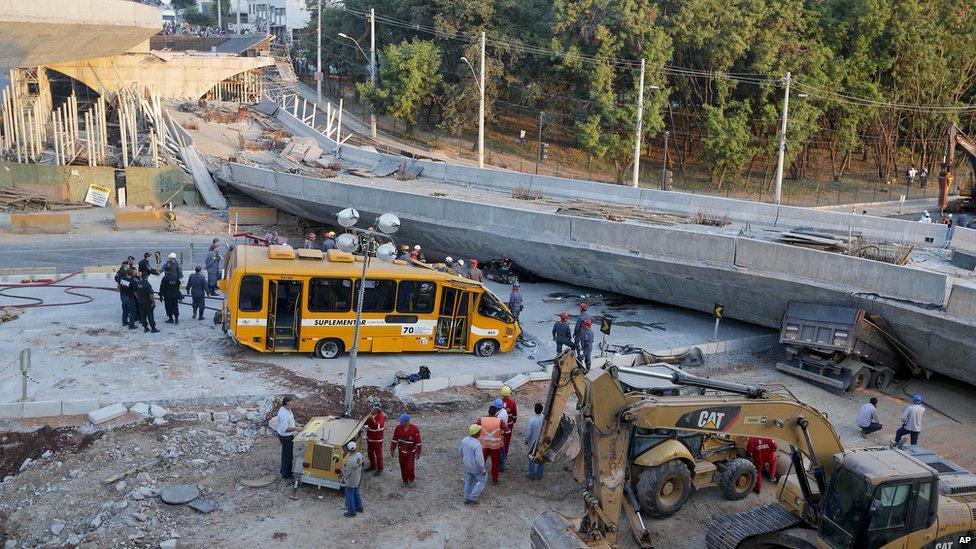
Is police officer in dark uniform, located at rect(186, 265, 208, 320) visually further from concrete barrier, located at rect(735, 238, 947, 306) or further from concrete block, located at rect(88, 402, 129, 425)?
concrete barrier, located at rect(735, 238, 947, 306)

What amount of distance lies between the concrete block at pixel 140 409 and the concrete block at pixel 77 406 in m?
0.60

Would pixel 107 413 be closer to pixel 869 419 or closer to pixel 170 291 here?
pixel 170 291

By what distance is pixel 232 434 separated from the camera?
14.2 metres

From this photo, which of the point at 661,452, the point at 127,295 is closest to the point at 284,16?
the point at 127,295

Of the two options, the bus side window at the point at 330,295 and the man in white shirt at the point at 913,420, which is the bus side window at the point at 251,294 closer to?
the bus side window at the point at 330,295

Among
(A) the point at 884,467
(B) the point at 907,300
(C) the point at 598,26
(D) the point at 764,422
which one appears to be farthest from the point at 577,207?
(C) the point at 598,26

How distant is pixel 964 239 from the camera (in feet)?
74.0

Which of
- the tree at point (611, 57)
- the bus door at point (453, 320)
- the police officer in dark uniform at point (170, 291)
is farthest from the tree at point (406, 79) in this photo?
the bus door at point (453, 320)

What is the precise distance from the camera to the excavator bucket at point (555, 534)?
999 cm

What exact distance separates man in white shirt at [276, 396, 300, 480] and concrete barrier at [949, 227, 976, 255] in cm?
1832

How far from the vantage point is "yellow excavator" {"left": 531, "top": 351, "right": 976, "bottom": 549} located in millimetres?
9492

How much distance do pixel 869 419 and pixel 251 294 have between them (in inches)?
471

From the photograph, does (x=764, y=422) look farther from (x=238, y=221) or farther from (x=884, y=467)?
(x=238, y=221)

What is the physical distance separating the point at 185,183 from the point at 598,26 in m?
24.3
